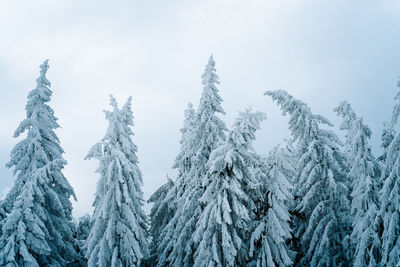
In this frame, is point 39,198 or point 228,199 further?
point 39,198

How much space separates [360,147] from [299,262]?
27.4ft

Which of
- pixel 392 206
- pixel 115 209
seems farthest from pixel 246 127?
pixel 115 209

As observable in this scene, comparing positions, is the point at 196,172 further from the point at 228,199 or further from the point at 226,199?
the point at 226,199

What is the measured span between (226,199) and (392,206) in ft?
25.8

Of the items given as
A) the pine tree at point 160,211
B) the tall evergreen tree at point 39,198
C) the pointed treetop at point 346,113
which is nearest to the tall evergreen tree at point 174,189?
the pine tree at point 160,211

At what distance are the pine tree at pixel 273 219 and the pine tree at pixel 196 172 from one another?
4215mm

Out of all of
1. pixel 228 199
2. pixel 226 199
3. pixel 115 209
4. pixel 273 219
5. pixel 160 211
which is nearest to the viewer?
pixel 226 199

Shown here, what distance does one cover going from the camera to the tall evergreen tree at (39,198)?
17984 mm

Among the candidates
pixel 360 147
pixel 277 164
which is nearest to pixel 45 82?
pixel 277 164

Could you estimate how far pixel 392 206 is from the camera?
15.9 m

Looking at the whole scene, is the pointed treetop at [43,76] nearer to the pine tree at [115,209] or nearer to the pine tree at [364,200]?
the pine tree at [115,209]

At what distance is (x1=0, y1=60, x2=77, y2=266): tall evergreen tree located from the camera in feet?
59.0

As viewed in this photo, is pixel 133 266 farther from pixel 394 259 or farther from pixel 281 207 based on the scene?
pixel 394 259

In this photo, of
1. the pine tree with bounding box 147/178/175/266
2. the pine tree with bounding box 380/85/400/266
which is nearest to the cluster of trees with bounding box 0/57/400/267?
the pine tree with bounding box 380/85/400/266
